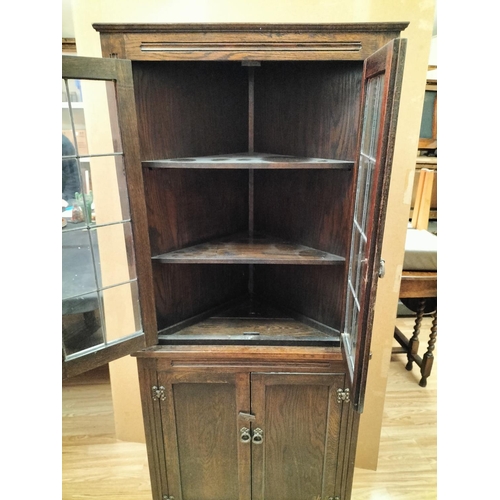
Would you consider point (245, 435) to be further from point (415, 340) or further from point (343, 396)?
point (415, 340)

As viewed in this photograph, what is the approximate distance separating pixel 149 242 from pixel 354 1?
1.15 m

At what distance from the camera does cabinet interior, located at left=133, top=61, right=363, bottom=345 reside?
141 cm

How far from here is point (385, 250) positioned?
1763 millimetres

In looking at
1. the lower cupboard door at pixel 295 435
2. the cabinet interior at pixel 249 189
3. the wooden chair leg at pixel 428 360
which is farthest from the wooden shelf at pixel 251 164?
the wooden chair leg at pixel 428 360

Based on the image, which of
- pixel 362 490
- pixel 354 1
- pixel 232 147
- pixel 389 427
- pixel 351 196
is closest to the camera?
pixel 351 196

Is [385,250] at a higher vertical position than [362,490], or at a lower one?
higher

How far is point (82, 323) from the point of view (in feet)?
4.66

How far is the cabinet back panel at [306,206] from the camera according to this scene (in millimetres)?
1454

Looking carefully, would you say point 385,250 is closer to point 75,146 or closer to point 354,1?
point 354,1

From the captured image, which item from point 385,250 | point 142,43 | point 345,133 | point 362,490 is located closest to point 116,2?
point 142,43

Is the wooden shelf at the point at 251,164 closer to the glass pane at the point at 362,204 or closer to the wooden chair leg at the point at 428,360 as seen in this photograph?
the glass pane at the point at 362,204

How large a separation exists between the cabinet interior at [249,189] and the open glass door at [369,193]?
9 centimetres

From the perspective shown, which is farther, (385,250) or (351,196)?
(385,250)

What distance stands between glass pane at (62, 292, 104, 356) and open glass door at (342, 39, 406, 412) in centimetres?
87
